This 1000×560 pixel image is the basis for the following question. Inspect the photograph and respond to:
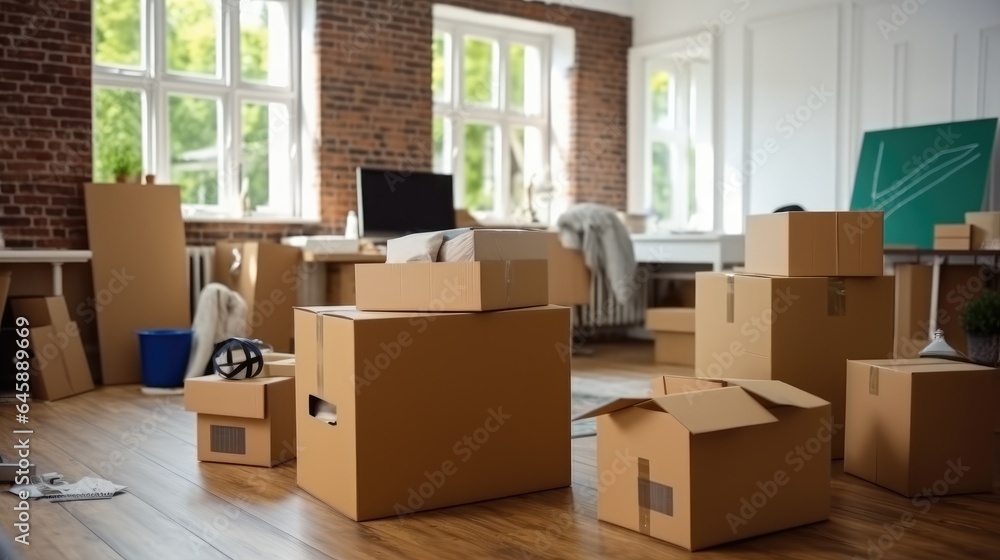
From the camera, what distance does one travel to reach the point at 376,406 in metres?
2.47

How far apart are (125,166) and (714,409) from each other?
13.3 feet

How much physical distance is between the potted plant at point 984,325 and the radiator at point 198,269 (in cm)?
446

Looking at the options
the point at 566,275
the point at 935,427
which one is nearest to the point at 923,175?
the point at 566,275

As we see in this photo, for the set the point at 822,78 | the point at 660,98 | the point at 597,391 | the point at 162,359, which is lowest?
the point at 597,391

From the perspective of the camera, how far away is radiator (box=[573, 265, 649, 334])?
6496 mm

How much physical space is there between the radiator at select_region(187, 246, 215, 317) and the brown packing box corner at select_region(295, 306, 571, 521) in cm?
295

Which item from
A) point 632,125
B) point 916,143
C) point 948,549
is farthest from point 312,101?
point 948,549

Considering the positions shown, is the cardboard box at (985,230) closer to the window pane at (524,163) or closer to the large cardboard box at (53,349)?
the window pane at (524,163)

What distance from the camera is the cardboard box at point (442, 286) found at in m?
2.59

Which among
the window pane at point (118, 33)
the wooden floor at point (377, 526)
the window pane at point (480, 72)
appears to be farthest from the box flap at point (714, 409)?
the window pane at point (480, 72)

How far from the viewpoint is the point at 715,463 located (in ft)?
7.42

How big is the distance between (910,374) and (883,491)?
39 centimetres

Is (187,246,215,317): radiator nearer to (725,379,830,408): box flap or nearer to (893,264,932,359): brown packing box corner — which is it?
(725,379,830,408): box flap

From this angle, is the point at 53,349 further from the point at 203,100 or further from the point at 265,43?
the point at 265,43
